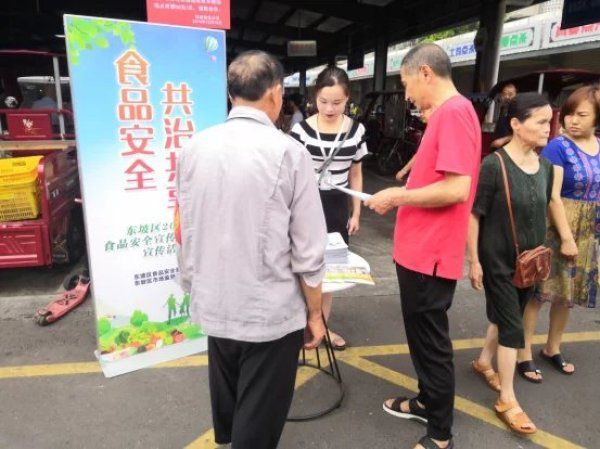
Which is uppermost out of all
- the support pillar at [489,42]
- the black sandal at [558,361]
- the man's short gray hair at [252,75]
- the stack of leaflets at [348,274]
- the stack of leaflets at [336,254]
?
the support pillar at [489,42]

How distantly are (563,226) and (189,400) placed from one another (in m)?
2.24

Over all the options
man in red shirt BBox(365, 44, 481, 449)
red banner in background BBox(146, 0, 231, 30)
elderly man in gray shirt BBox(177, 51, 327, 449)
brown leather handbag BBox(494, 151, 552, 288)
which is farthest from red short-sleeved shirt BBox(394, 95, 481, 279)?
red banner in background BBox(146, 0, 231, 30)

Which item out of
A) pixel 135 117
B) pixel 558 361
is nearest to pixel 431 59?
pixel 135 117

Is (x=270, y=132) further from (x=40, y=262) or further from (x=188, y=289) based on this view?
(x=40, y=262)

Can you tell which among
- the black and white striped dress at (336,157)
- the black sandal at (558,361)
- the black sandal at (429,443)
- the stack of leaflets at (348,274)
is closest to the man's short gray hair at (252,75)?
Answer: the stack of leaflets at (348,274)

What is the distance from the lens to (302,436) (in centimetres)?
229

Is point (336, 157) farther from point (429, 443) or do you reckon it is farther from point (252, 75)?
point (429, 443)

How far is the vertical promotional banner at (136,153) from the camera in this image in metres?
2.39

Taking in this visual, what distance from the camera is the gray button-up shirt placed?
4.59ft

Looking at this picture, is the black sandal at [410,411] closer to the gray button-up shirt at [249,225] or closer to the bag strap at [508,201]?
the bag strap at [508,201]

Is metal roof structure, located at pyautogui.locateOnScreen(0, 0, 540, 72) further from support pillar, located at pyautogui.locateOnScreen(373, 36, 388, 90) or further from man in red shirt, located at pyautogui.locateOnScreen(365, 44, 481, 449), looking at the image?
man in red shirt, located at pyautogui.locateOnScreen(365, 44, 481, 449)

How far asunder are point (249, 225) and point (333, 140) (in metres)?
1.54

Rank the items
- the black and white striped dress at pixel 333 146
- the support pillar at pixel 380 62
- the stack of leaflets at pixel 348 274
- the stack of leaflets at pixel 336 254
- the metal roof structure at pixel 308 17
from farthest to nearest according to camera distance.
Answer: the support pillar at pixel 380 62 < the metal roof structure at pixel 308 17 < the black and white striped dress at pixel 333 146 < the stack of leaflets at pixel 336 254 < the stack of leaflets at pixel 348 274

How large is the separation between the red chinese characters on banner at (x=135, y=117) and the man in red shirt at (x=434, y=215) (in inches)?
52.7
